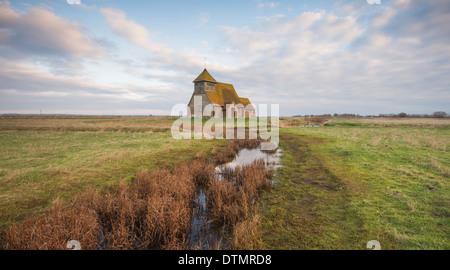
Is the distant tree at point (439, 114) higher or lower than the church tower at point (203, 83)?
lower

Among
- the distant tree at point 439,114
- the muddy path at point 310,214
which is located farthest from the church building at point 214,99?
the distant tree at point 439,114

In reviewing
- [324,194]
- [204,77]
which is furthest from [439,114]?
[324,194]

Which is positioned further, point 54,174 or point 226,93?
point 226,93

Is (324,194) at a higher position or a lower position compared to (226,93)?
lower

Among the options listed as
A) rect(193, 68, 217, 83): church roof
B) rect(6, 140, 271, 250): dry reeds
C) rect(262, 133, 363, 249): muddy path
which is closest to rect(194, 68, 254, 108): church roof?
rect(193, 68, 217, 83): church roof

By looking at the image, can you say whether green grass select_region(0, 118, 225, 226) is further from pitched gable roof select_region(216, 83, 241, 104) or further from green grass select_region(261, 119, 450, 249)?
pitched gable roof select_region(216, 83, 241, 104)

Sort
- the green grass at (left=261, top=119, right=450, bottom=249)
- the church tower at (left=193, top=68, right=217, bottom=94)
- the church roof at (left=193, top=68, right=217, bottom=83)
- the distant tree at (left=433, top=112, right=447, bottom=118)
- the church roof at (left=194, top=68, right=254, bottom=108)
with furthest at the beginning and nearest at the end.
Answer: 1. the distant tree at (left=433, top=112, right=447, bottom=118)
2. the church roof at (left=193, top=68, right=217, bottom=83)
3. the church tower at (left=193, top=68, right=217, bottom=94)
4. the church roof at (left=194, top=68, right=254, bottom=108)
5. the green grass at (left=261, top=119, right=450, bottom=249)

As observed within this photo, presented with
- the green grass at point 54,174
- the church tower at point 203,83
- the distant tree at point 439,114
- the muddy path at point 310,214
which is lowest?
the muddy path at point 310,214

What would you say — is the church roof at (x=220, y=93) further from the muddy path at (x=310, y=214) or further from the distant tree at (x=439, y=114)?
the distant tree at (x=439, y=114)

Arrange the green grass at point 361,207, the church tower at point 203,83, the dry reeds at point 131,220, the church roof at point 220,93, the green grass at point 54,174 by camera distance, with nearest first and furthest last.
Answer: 1. the dry reeds at point 131,220
2. the green grass at point 361,207
3. the green grass at point 54,174
4. the church roof at point 220,93
5. the church tower at point 203,83

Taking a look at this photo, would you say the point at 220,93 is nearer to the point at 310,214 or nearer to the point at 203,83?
the point at 203,83

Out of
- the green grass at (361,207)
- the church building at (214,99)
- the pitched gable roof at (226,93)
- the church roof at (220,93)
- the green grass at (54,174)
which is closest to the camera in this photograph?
the green grass at (361,207)
